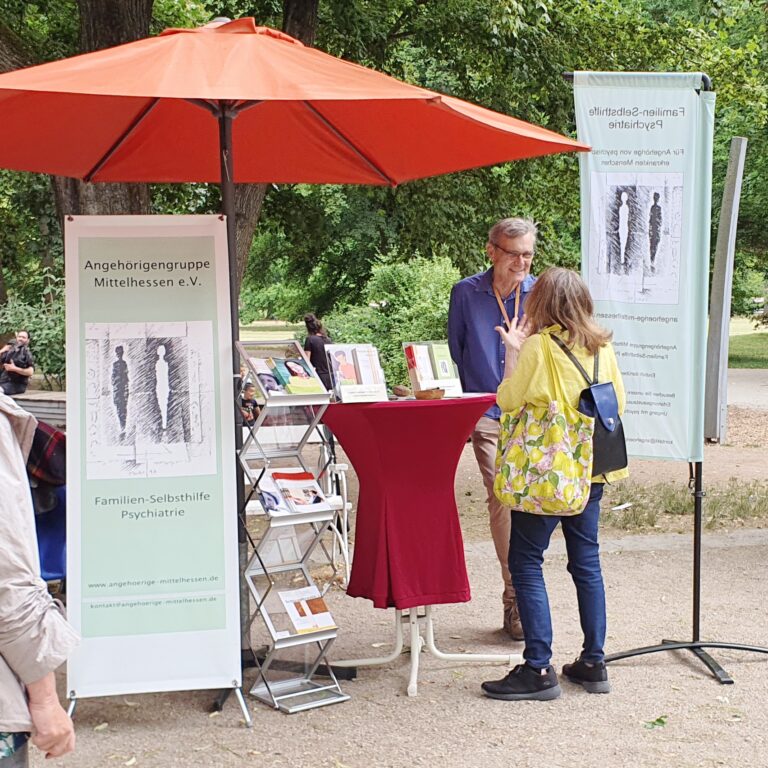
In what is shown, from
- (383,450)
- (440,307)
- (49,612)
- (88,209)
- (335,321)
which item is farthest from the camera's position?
(335,321)

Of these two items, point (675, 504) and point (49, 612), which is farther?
point (675, 504)

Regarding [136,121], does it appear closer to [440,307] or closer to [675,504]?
[675,504]

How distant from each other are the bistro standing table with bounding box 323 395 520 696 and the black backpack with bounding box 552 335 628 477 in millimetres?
440

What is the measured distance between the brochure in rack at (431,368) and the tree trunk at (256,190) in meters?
4.85

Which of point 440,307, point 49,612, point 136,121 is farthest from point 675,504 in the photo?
point 440,307

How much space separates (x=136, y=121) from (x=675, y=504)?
584 centimetres

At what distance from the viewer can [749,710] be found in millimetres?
4523

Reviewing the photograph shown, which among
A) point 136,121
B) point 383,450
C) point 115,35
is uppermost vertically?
point 115,35

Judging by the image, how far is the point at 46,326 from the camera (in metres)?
16.4

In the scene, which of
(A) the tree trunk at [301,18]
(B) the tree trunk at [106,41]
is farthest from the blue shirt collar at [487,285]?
(A) the tree trunk at [301,18]

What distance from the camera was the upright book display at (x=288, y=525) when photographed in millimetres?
4469

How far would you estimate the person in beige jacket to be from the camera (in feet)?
6.47

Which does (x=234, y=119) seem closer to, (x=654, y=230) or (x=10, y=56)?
(x=654, y=230)

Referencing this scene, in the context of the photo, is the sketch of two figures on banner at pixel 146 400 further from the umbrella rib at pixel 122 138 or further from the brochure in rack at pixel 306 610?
the umbrella rib at pixel 122 138
